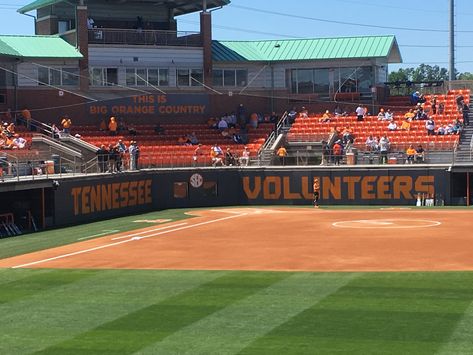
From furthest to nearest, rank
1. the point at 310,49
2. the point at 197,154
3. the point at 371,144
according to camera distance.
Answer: the point at 310,49
the point at 197,154
the point at 371,144

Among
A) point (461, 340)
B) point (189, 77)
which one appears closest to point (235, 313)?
point (461, 340)

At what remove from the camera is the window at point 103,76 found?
59.1 m

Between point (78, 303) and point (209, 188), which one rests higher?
point (209, 188)

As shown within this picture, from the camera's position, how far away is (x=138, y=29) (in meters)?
61.1

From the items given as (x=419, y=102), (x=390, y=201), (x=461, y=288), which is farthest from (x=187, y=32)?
(x=461, y=288)

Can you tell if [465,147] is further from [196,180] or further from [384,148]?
[196,180]

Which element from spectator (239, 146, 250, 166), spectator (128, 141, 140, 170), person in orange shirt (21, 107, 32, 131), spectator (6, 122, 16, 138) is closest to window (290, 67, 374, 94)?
spectator (239, 146, 250, 166)

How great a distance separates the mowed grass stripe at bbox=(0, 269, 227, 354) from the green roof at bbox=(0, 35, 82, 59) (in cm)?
3283

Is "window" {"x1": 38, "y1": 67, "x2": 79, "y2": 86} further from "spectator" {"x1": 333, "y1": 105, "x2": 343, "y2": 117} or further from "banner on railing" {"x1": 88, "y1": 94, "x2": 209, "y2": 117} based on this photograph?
"spectator" {"x1": 333, "y1": 105, "x2": 343, "y2": 117}

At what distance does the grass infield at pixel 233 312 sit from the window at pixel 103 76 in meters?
33.9

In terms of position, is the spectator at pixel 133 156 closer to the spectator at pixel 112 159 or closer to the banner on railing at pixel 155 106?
the spectator at pixel 112 159

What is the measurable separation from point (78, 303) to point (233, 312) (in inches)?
163

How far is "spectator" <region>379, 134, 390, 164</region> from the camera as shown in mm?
50656

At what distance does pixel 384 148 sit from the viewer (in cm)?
5144
